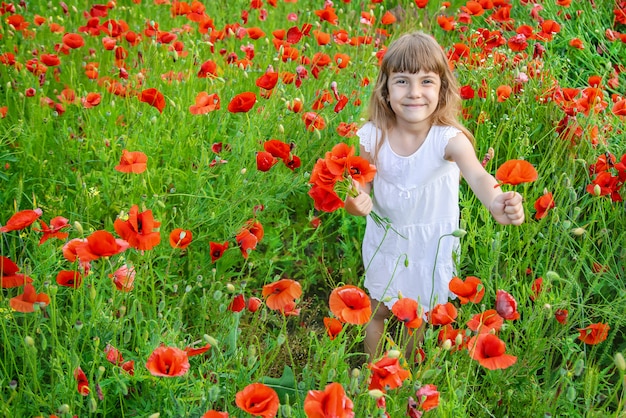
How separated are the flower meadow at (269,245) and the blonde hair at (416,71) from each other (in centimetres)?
21

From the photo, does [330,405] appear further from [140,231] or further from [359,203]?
[359,203]

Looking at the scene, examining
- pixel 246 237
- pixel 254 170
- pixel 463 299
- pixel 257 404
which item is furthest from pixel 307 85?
pixel 257 404

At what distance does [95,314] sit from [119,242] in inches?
9.1

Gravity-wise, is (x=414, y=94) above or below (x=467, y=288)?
above

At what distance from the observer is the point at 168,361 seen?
4.63ft

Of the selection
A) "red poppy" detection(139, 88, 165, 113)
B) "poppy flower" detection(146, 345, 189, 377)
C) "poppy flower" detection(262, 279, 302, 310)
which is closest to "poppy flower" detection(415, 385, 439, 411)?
"poppy flower" detection(262, 279, 302, 310)

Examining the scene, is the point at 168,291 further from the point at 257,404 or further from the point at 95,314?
the point at 257,404

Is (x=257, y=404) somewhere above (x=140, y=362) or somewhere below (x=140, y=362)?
above

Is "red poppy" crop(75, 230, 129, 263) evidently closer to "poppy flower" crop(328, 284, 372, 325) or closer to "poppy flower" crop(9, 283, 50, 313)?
"poppy flower" crop(9, 283, 50, 313)

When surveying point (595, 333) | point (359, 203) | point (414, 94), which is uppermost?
point (414, 94)

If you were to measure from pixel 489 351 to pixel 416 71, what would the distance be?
3.16 feet

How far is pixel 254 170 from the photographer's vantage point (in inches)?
97.4

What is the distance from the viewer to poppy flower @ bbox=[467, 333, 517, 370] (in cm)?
151

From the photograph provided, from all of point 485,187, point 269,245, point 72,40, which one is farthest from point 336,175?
point 72,40
